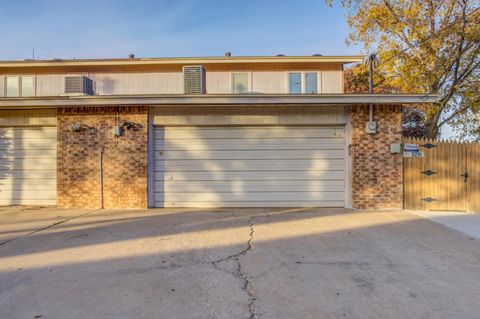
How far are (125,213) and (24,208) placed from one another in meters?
3.02

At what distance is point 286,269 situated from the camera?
11.6 feet

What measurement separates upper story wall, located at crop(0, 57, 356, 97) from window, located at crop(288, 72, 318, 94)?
0.13 ft

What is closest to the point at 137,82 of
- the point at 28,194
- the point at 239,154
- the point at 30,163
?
the point at 30,163

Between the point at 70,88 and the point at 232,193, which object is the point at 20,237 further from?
the point at 70,88

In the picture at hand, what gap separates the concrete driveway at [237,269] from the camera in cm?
266

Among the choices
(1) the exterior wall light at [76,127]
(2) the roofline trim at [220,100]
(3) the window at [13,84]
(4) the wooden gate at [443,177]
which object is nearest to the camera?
(2) the roofline trim at [220,100]

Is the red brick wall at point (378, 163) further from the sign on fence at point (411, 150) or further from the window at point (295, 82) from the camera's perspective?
the window at point (295, 82)

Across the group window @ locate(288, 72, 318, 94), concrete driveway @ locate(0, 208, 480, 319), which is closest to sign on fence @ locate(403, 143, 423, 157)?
concrete driveway @ locate(0, 208, 480, 319)

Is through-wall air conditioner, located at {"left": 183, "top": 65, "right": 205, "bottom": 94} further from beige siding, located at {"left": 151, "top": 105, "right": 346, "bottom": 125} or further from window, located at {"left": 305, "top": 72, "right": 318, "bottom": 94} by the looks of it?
window, located at {"left": 305, "top": 72, "right": 318, "bottom": 94}

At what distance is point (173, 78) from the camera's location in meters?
11.1

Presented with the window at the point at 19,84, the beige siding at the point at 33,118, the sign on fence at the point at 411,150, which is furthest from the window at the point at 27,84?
the sign on fence at the point at 411,150

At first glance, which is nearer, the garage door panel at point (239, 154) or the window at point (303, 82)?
the garage door panel at point (239, 154)

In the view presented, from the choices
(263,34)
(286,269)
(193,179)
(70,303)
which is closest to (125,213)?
(193,179)

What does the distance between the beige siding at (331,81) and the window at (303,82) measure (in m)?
0.30
